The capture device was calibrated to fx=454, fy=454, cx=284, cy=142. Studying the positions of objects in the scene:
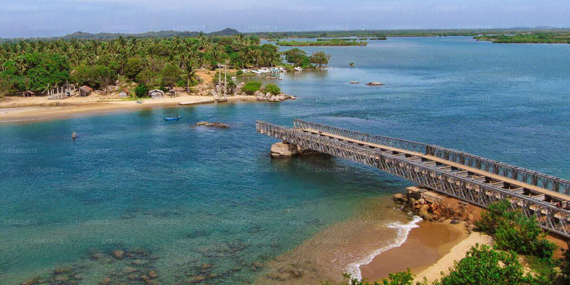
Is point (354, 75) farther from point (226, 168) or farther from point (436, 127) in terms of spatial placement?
point (226, 168)

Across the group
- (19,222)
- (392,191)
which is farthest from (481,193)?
(19,222)

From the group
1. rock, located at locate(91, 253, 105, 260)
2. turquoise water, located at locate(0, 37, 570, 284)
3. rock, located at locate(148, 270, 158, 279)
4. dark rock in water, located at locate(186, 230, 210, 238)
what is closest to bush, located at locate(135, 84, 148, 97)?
turquoise water, located at locate(0, 37, 570, 284)

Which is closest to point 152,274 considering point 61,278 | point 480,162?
point 61,278

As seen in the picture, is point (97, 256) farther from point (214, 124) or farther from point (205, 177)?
point (214, 124)

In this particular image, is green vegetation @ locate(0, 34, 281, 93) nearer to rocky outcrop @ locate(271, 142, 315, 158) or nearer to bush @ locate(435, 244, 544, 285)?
rocky outcrop @ locate(271, 142, 315, 158)

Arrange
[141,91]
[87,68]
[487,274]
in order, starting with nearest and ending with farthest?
[487,274], [141,91], [87,68]
